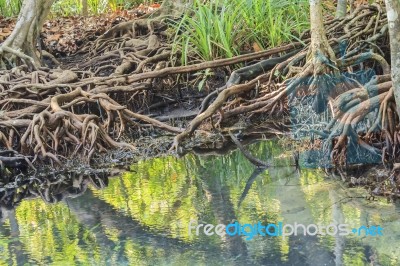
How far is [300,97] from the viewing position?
295 inches

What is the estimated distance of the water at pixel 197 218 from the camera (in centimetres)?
446

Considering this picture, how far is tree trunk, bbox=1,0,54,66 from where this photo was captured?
952 cm

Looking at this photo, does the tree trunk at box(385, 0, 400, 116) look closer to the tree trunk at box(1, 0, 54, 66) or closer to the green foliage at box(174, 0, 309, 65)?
the green foliage at box(174, 0, 309, 65)

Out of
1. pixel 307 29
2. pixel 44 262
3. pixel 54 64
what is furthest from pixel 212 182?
pixel 54 64

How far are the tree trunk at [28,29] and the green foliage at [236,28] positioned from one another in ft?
5.49

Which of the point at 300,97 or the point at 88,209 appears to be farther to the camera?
the point at 300,97

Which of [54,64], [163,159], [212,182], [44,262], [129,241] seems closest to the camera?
[44,262]

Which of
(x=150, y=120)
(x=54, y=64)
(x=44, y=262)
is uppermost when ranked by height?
(x=54, y=64)

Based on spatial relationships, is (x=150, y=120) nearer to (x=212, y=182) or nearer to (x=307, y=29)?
(x=212, y=182)

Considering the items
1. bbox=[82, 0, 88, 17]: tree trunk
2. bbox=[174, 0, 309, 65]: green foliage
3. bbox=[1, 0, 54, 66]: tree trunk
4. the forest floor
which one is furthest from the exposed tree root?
bbox=[82, 0, 88, 17]: tree trunk

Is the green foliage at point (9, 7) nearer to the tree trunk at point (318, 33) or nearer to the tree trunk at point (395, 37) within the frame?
the tree trunk at point (318, 33)

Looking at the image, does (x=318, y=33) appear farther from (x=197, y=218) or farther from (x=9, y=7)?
(x=9, y=7)

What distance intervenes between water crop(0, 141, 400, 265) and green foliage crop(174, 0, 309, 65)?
8.80 feet

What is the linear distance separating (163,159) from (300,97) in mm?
1395
